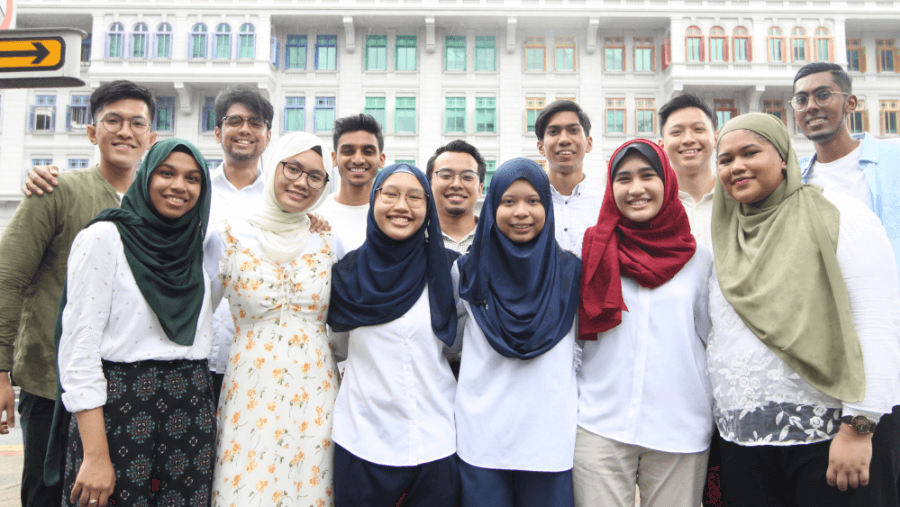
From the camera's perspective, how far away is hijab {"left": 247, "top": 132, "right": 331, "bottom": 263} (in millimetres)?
2428

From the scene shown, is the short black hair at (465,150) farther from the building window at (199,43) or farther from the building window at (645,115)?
the building window at (199,43)

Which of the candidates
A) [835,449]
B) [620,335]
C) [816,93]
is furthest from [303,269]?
[816,93]

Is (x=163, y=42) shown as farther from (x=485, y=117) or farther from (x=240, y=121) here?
(x=240, y=121)

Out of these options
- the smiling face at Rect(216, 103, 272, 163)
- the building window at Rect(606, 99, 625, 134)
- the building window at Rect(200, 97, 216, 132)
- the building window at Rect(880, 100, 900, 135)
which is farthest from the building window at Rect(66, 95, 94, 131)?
the building window at Rect(880, 100, 900, 135)

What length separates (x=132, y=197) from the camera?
85.3 inches

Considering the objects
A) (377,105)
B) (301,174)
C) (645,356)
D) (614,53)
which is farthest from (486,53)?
(645,356)

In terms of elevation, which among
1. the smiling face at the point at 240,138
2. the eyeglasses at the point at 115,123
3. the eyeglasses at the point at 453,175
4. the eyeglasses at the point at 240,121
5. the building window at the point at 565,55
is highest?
the building window at the point at 565,55

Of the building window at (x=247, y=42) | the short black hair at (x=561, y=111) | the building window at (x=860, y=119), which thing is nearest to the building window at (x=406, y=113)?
the building window at (x=247, y=42)

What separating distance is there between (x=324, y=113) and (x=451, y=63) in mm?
4130

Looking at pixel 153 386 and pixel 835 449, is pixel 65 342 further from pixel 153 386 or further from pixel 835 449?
pixel 835 449

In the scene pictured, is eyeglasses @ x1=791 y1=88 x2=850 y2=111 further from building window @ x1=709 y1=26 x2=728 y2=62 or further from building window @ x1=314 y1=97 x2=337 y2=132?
building window @ x1=709 y1=26 x2=728 y2=62

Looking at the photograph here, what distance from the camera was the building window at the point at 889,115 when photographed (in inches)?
658

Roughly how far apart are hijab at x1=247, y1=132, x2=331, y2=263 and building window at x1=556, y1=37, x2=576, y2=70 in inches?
624

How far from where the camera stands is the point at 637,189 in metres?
2.29
